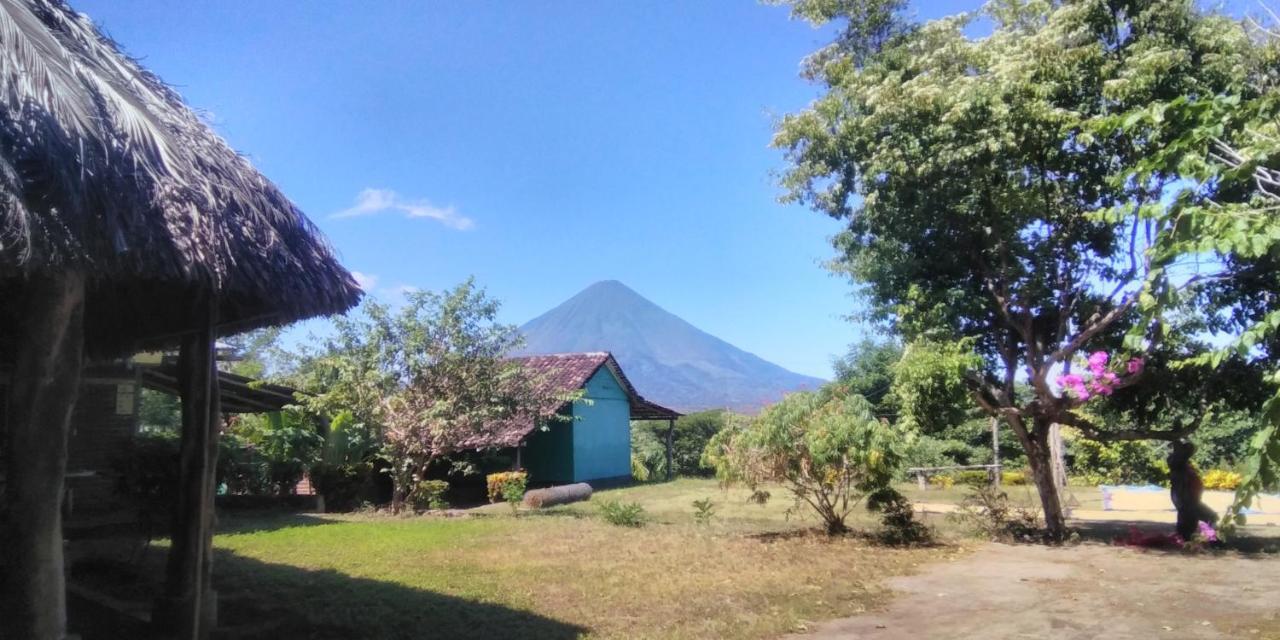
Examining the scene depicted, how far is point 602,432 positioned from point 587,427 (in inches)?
49.7

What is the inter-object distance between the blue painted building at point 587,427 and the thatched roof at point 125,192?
1605 centimetres

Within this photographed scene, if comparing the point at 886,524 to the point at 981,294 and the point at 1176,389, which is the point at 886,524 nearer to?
the point at 981,294

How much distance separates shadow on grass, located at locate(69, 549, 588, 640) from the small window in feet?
23.7

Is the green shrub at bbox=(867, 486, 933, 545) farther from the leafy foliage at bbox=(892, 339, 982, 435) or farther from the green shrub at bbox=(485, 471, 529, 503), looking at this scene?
the green shrub at bbox=(485, 471, 529, 503)

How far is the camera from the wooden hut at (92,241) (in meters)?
3.97

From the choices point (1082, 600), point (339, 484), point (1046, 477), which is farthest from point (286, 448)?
point (1082, 600)

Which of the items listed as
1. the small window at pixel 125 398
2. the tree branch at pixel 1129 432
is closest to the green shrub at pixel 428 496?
the small window at pixel 125 398

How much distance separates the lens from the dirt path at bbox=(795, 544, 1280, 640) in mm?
6598

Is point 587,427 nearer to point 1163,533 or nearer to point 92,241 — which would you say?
point 1163,533

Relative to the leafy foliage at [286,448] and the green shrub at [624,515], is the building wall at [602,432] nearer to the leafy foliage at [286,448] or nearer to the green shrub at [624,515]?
the leafy foliage at [286,448]

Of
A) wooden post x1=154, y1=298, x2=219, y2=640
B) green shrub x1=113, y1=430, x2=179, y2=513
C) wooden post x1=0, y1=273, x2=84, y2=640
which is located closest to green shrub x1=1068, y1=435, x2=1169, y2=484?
green shrub x1=113, y1=430, x2=179, y2=513

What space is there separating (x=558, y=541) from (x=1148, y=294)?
33.1 feet

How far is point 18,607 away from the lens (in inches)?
168

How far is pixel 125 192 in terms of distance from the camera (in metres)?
4.30
